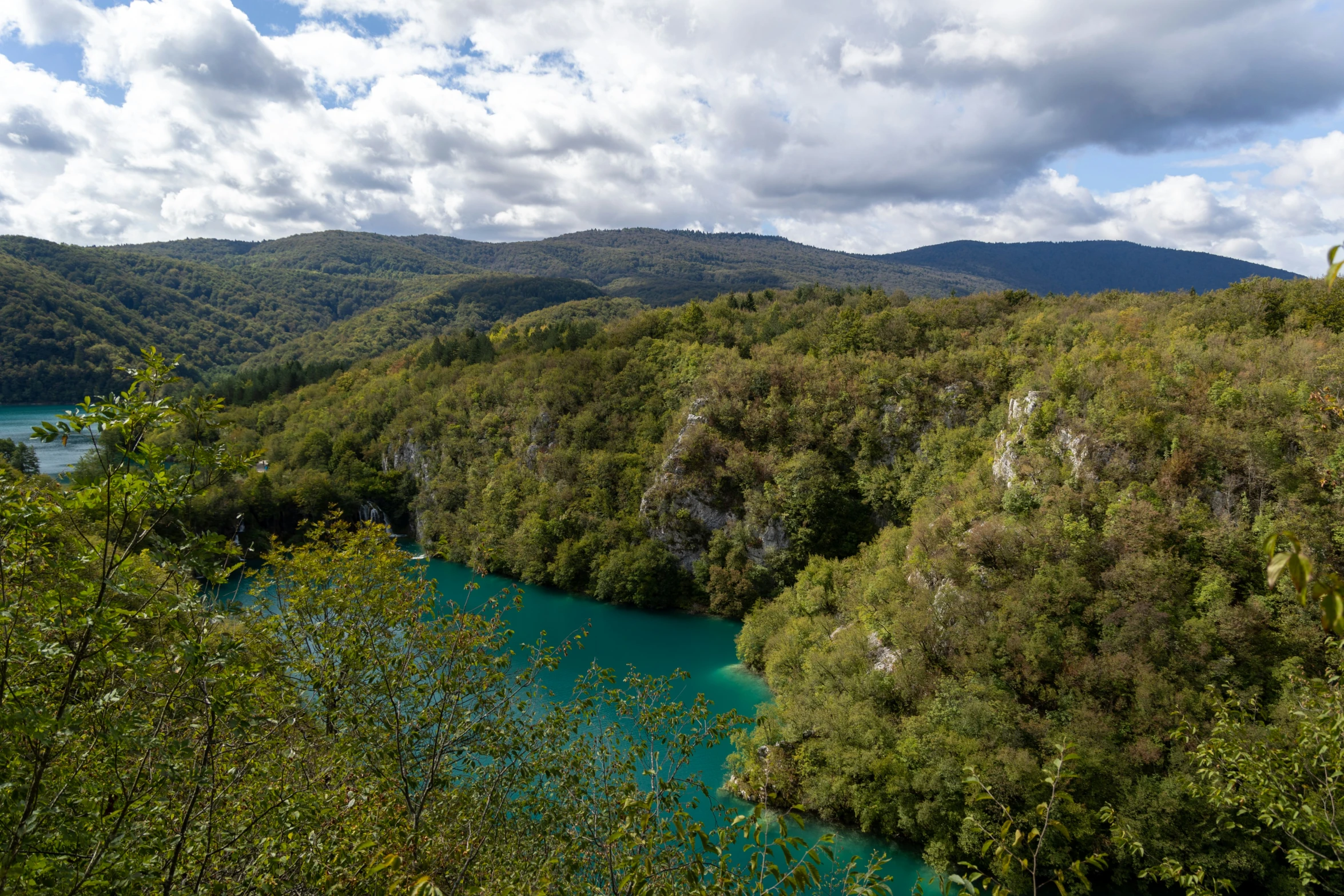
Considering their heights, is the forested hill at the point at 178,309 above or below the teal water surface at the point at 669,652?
above

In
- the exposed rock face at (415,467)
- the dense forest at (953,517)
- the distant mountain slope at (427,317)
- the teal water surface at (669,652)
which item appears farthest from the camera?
the distant mountain slope at (427,317)

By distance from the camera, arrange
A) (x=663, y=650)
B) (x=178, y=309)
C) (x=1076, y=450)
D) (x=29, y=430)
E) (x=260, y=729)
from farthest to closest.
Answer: (x=178, y=309) → (x=29, y=430) → (x=663, y=650) → (x=1076, y=450) → (x=260, y=729)

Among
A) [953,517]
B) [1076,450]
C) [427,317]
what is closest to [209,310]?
[427,317]

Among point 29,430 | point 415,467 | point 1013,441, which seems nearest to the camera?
point 1013,441

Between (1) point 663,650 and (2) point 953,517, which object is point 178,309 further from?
(2) point 953,517

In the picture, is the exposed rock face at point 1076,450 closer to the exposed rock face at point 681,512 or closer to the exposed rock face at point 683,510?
the exposed rock face at point 683,510

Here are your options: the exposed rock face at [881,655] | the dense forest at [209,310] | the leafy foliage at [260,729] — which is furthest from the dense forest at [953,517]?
the dense forest at [209,310]

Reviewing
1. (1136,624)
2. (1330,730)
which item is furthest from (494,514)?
(1330,730)

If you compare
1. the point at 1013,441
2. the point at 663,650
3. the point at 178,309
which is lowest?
the point at 663,650
